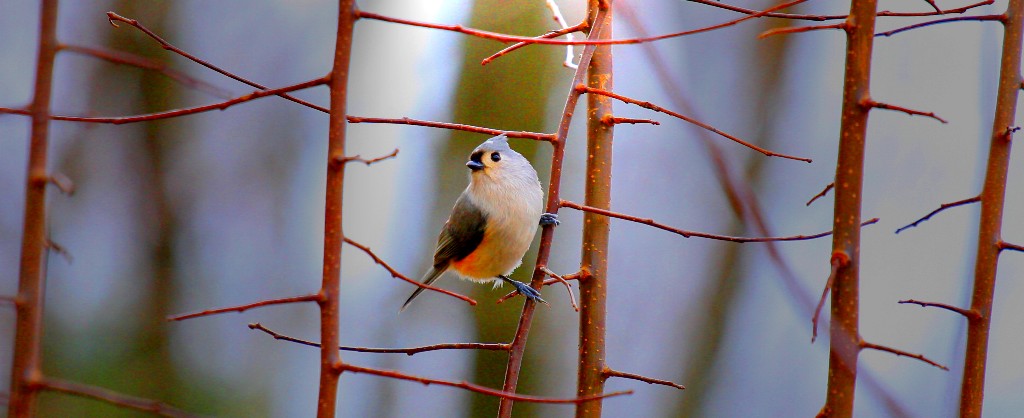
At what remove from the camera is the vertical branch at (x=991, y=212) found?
61 centimetres

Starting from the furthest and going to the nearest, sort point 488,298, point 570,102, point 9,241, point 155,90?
point 155,90 → point 488,298 → point 9,241 → point 570,102

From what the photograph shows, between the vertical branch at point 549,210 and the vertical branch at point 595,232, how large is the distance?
4cm

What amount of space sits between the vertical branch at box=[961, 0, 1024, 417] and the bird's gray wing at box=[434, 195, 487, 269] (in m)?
0.69


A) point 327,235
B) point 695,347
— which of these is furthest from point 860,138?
point 695,347

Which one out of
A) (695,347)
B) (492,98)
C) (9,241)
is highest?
(492,98)

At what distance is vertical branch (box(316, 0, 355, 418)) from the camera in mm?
460

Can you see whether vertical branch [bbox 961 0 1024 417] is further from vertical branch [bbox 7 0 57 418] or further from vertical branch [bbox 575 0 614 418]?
vertical branch [bbox 7 0 57 418]

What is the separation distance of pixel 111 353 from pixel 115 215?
1.11ft

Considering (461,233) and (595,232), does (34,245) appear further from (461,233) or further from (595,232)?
(461,233)

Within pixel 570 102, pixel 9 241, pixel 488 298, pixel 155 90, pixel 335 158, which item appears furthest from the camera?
pixel 155 90

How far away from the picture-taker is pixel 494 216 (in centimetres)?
117

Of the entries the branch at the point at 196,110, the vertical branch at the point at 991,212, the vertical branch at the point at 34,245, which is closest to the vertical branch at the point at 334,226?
the branch at the point at 196,110

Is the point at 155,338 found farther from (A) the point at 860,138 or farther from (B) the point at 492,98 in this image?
(A) the point at 860,138

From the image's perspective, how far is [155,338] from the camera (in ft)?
6.80
